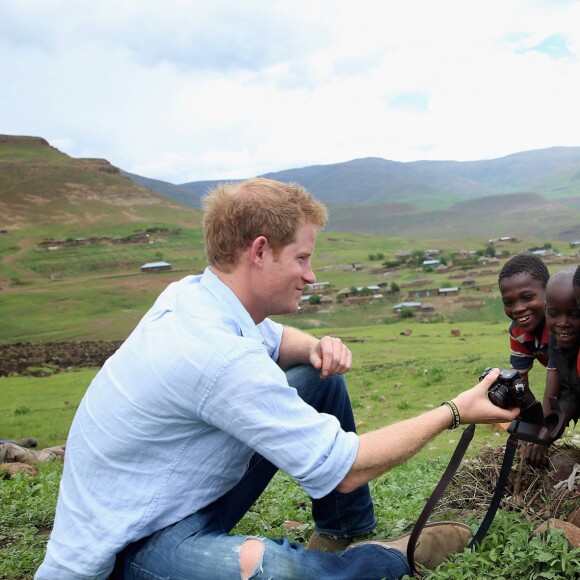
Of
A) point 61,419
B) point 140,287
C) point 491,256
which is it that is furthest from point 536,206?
point 61,419

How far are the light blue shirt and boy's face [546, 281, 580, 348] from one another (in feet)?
5.75

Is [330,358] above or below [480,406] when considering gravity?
above

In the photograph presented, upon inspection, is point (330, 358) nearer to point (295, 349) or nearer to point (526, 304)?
point (295, 349)

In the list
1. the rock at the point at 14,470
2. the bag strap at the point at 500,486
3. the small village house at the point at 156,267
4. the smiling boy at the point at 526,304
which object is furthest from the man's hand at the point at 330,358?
the small village house at the point at 156,267

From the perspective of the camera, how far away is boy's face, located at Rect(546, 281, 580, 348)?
4.05 m

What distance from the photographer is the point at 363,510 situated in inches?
155

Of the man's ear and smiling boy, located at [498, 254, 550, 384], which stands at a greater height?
the man's ear

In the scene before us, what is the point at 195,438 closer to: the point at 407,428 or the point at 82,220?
the point at 407,428

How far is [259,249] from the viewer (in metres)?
3.12

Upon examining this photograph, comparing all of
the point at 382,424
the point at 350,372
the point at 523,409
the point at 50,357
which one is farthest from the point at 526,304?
the point at 50,357

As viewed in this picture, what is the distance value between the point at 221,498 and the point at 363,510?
94 cm

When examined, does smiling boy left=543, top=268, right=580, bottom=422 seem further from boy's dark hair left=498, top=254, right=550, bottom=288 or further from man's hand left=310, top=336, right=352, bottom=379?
man's hand left=310, top=336, right=352, bottom=379

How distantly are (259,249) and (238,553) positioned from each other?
125 cm

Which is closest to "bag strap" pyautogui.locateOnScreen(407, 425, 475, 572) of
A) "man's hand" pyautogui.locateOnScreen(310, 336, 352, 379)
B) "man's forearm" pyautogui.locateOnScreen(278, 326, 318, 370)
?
"man's hand" pyautogui.locateOnScreen(310, 336, 352, 379)
